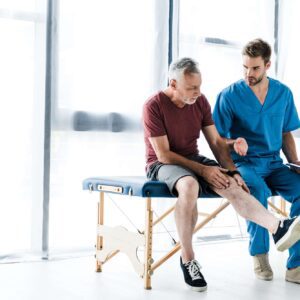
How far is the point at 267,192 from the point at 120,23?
1411 millimetres

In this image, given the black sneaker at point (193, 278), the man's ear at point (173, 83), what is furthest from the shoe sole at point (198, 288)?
the man's ear at point (173, 83)

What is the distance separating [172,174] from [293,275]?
30.1 inches

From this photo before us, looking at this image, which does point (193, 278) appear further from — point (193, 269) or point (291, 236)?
point (291, 236)

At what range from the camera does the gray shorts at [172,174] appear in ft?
7.81

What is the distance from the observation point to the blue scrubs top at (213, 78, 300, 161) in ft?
9.27

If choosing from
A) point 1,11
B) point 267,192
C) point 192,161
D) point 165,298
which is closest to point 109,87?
point 1,11

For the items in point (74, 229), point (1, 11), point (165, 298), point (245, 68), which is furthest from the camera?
point (74, 229)

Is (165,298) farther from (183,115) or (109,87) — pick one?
(109,87)

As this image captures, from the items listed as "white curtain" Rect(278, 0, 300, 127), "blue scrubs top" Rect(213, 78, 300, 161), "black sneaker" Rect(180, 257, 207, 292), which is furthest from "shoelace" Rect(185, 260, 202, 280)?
"white curtain" Rect(278, 0, 300, 127)

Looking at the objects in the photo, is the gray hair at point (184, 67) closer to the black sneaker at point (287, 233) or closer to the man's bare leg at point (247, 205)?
the man's bare leg at point (247, 205)

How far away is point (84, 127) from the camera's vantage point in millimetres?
3240

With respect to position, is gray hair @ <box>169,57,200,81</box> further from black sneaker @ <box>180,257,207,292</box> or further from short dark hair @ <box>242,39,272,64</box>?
black sneaker @ <box>180,257,207,292</box>

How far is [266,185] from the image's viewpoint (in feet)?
8.89

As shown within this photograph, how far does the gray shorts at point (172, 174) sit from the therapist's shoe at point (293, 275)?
0.53m
